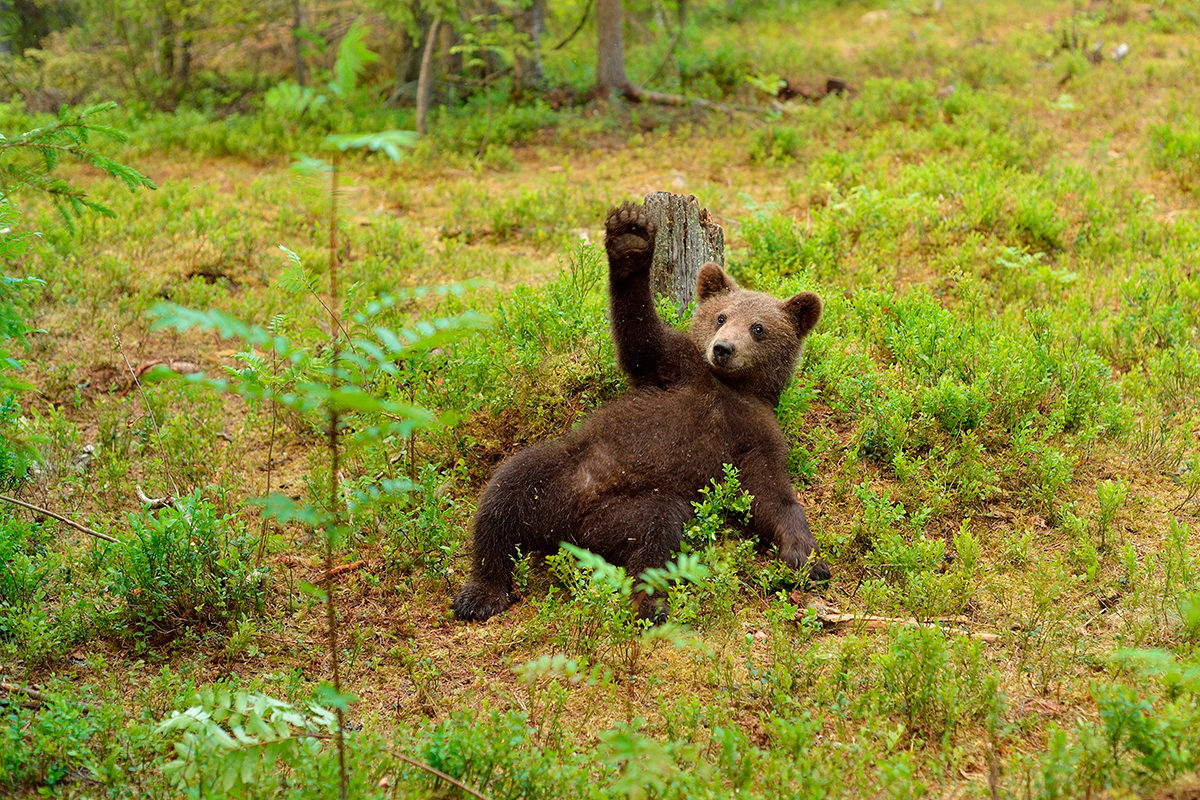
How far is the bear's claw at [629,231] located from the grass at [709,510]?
81 centimetres

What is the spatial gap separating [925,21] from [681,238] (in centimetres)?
1635

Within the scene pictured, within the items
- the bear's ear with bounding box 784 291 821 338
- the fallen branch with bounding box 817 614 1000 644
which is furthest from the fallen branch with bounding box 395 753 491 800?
the bear's ear with bounding box 784 291 821 338

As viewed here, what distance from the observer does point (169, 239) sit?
905cm

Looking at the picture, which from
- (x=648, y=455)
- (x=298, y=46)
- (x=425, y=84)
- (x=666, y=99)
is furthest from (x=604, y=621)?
(x=298, y=46)

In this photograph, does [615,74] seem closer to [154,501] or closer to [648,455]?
[648,455]

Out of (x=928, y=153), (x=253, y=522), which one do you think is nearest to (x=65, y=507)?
(x=253, y=522)

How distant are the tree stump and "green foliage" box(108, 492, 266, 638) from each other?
11.2 feet


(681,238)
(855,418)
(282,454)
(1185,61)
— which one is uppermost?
(1185,61)

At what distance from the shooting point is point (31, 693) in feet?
12.0

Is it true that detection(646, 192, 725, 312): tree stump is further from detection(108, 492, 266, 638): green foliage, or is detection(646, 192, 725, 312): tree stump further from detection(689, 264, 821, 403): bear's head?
detection(108, 492, 266, 638): green foliage

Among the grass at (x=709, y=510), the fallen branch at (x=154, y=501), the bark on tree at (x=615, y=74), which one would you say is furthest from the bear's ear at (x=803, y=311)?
the bark on tree at (x=615, y=74)

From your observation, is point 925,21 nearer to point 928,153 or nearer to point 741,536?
point 928,153

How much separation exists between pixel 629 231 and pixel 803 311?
4.42 ft

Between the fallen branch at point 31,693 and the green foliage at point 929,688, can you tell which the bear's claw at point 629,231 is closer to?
the green foliage at point 929,688
